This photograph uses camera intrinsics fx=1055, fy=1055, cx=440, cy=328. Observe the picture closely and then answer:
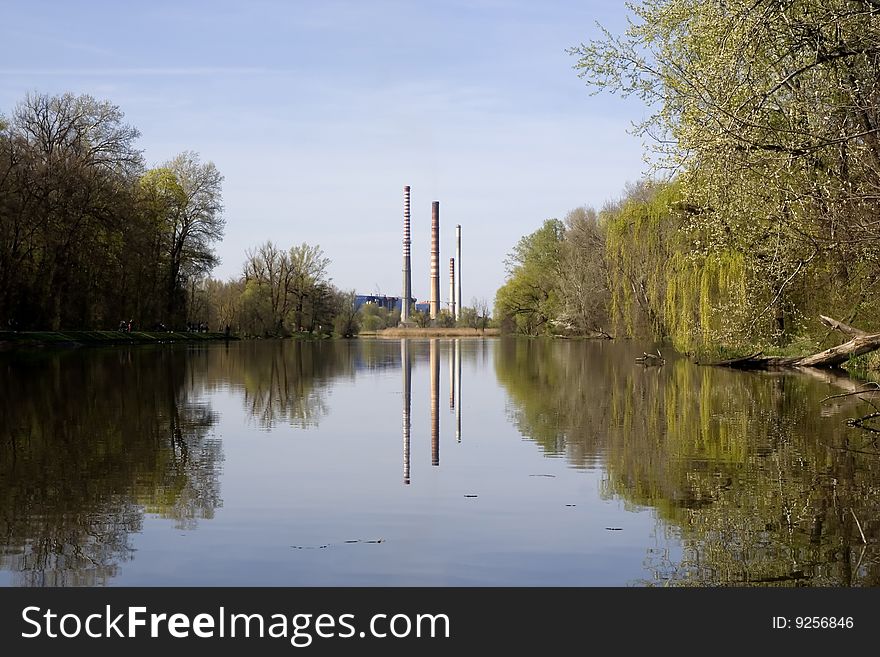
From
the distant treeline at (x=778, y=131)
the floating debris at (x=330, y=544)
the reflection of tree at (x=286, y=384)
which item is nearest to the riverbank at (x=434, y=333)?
the reflection of tree at (x=286, y=384)

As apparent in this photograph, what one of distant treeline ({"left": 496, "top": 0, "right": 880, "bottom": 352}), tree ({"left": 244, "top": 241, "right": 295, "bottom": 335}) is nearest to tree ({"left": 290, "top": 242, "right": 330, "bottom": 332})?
tree ({"left": 244, "top": 241, "right": 295, "bottom": 335})

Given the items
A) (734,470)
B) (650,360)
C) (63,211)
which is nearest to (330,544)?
(734,470)

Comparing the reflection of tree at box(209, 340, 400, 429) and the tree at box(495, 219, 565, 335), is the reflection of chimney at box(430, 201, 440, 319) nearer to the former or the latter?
the tree at box(495, 219, 565, 335)

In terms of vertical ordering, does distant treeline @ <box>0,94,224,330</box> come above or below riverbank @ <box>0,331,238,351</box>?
above

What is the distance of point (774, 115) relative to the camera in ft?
51.6

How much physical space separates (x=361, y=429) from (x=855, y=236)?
7.59 m

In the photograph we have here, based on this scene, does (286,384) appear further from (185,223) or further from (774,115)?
(185,223)

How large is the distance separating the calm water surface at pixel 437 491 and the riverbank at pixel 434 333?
80.5 metres

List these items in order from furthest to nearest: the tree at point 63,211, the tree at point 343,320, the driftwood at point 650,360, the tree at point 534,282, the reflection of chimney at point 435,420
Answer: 1. the tree at point 343,320
2. the tree at point 534,282
3. the tree at point 63,211
4. the driftwood at point 650,360
5. the reflection of chimney at point 435,420

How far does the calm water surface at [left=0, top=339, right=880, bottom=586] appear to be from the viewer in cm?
701

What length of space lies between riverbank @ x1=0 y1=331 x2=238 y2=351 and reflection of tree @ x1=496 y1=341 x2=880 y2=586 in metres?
30.6

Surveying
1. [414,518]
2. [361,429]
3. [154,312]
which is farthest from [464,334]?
[414,518]

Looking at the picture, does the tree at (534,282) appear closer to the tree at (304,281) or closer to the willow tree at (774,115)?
the tree at (304,281)

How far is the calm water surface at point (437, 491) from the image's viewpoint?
701cm
